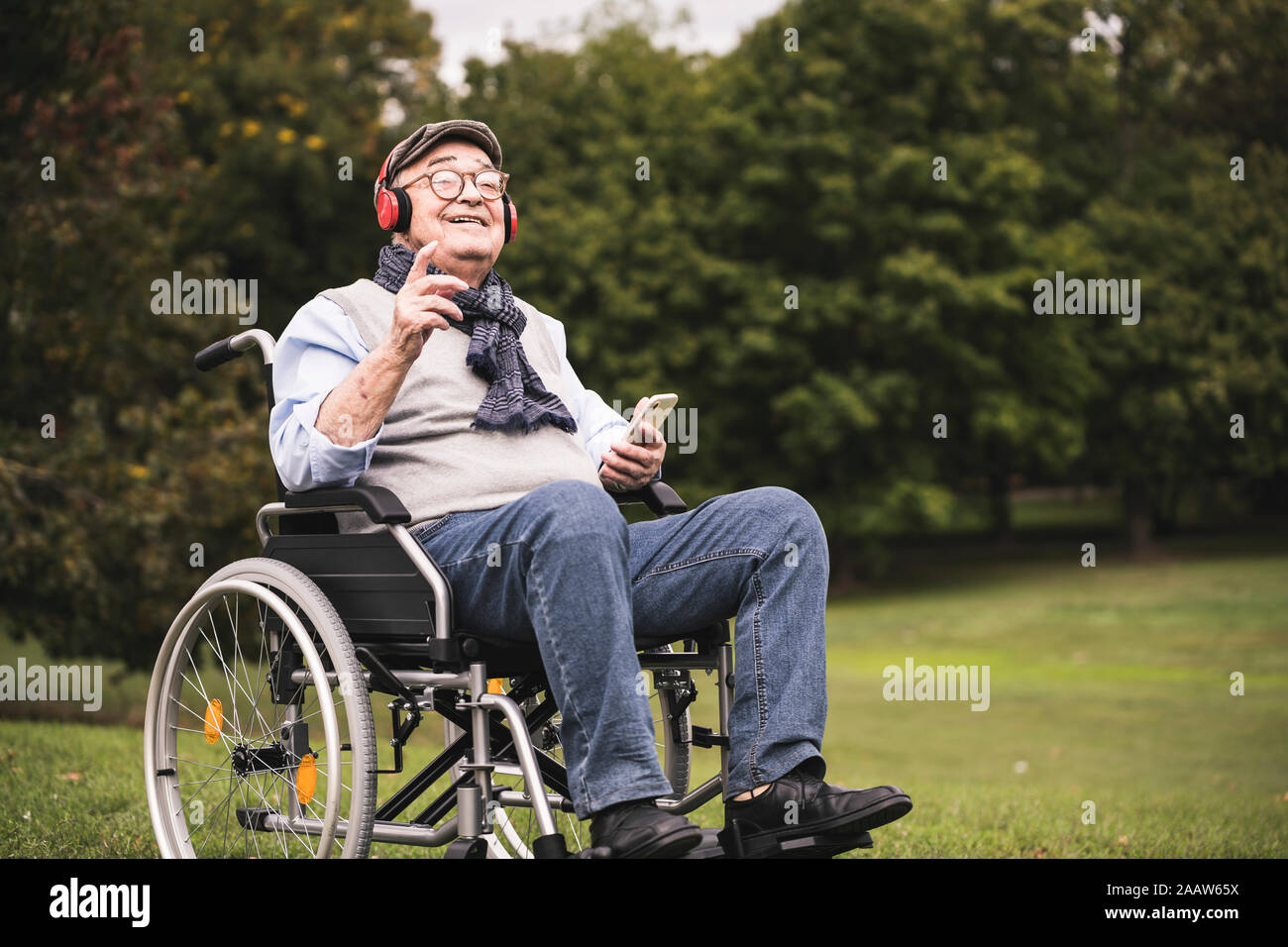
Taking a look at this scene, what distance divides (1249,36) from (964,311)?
7.48m

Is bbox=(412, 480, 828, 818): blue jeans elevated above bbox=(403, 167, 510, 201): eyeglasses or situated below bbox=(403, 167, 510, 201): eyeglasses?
below

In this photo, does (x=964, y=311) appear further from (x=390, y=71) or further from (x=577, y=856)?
(x=577, y=856)

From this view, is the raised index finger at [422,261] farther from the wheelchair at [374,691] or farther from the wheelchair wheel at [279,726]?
the wheelchair wheel at [279,726]

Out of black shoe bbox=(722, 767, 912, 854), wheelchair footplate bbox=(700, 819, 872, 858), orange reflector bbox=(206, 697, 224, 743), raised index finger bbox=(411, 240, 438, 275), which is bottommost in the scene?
wheelchair footplate bbox=(700, 819, 872, 858)

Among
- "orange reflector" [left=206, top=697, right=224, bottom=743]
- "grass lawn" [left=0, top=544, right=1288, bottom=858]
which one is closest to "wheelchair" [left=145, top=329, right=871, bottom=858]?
"orange reflector" [left=206, top=697, right=224, bottom=743]

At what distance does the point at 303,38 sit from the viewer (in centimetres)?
2139

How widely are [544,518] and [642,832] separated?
1.98 ft

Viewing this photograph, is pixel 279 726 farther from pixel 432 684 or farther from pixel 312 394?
pixel 312 394

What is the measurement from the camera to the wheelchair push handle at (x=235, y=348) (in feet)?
10.7

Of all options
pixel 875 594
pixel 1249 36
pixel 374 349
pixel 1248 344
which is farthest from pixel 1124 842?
pixel 1249 36

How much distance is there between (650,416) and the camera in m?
3.23

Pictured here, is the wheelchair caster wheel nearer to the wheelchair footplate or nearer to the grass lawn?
the wheelchair footplate

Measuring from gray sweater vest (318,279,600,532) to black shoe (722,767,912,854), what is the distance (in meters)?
0.83

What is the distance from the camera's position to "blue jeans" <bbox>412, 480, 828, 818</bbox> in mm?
2520
